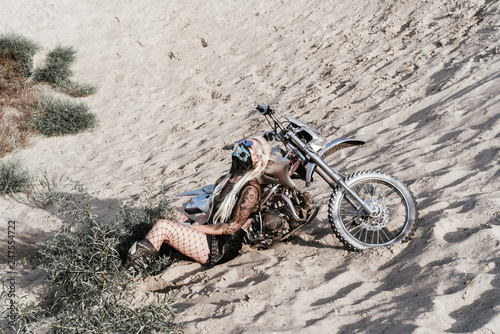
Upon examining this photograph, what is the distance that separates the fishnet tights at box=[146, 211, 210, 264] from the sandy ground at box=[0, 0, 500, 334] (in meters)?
0.18

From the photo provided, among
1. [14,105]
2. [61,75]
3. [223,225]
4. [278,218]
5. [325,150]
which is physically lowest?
[278,218]

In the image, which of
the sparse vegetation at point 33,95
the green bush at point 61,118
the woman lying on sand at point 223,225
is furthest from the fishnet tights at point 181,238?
the green bush at point 61,118

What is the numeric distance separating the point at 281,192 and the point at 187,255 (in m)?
0.94

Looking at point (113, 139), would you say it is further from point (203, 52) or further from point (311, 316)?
point (311, 316)

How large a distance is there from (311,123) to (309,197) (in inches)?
128

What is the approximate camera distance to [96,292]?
3109 millimetres

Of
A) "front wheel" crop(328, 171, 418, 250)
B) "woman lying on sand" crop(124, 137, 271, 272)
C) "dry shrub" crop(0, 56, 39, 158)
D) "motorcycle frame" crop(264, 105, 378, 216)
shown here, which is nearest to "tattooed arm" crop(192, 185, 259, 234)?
"woman lying on sand" crop(124, 137, 271, 272)

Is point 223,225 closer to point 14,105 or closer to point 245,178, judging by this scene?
point 245,178

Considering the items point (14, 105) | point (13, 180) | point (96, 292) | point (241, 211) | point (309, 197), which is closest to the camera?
point (96, 292)

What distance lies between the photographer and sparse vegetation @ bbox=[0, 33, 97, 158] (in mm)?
8602

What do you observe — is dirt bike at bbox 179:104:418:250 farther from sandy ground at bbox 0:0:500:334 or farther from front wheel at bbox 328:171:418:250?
sandy ground at bbox 0:0:500:334

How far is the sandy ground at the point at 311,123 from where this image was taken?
304cm

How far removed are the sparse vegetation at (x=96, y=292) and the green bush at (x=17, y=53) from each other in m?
7.22

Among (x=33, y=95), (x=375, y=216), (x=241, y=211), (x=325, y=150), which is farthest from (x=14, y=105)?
(x=375, y=216)
